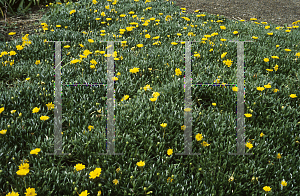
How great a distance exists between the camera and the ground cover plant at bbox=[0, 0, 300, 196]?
5.94 ft

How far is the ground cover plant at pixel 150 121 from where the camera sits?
1.81 meters

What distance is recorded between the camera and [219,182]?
1807 millimetres

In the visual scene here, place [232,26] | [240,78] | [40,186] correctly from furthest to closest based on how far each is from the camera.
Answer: [232,26] → [240,78] → [40,186]

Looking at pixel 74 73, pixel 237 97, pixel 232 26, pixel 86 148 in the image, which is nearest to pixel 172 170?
pixel 86 148

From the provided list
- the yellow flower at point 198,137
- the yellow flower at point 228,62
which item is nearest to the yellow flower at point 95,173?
the yellow flower at point 198,137

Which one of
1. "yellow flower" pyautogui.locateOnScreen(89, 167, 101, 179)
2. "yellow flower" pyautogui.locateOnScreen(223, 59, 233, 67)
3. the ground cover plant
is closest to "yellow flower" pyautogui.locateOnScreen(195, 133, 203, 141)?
the ground cover plant

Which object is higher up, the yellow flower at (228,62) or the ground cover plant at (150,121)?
the yellow flower at (228,62)

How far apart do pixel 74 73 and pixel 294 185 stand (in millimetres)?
2654

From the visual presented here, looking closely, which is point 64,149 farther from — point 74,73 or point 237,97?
point 237,97

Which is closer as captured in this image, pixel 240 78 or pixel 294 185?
pixel 294 185

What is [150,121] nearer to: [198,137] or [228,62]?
[198,137]

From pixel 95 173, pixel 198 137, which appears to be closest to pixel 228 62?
pixel 198 137

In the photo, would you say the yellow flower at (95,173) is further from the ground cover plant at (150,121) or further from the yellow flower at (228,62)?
the yellow flower at (228,62)

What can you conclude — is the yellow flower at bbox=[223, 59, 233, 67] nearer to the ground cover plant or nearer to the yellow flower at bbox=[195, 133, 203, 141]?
the ground cover plant
